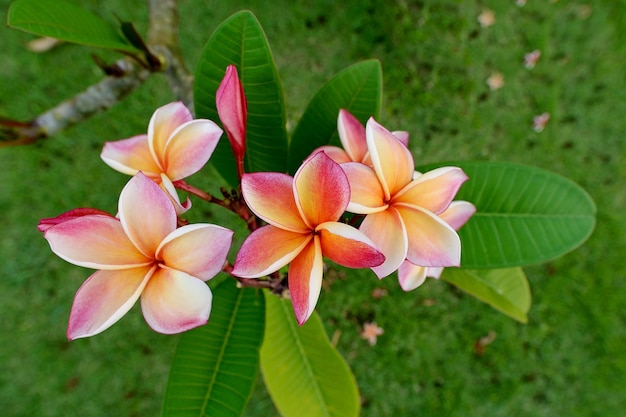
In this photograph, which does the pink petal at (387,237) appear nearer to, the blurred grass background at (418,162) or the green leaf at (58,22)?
the green leaf at (58,22)

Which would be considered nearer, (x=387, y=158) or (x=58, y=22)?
(x=387, y=158)

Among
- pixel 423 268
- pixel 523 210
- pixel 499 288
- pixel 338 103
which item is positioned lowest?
pixel 499 288

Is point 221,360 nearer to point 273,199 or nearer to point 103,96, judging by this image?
point 273,199

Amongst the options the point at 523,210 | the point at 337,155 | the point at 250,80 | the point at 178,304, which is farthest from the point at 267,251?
the point at 523,210

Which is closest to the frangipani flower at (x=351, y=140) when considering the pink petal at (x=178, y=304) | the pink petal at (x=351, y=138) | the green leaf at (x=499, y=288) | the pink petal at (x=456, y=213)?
the pink petal at (x=351, y=138)

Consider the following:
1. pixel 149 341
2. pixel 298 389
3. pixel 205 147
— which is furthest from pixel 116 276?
pixel 149 341
